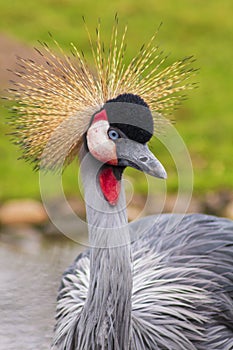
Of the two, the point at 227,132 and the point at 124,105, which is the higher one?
the point at 124,105

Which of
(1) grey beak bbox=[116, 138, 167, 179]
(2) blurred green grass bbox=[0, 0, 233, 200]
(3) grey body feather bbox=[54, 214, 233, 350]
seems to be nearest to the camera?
(1) grey beak bbox=[116, 138, 167, 179]

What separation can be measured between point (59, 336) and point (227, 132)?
4.02 metres

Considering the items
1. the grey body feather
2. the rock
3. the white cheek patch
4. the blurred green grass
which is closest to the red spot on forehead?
the white cheek patch

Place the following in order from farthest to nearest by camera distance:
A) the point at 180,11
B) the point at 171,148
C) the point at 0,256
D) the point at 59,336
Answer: the point at 180,11, the point at 0,256, the point at 59,336, the point at 171,148

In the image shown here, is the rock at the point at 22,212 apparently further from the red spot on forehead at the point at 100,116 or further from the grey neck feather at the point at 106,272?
the red spot on forehead at the point at 100,116

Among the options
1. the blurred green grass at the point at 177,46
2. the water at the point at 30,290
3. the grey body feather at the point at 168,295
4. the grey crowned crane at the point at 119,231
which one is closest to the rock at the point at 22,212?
the blurred green grass at the point at 177,46

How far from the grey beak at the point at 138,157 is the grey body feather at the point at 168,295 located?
0.31m

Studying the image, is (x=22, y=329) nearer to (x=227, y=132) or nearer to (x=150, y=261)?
(x=150, y=261)

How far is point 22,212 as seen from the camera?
5.79 meters

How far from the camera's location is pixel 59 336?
139 inches

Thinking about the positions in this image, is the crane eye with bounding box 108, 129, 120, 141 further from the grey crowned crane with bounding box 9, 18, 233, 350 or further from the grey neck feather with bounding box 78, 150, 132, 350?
the grey neck feather with bounding box 78, 150, 132, 350

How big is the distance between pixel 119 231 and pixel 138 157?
0.26 m

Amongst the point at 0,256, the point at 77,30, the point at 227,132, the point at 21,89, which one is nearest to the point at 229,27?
the point at 77,30

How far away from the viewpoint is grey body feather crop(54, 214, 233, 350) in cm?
329
